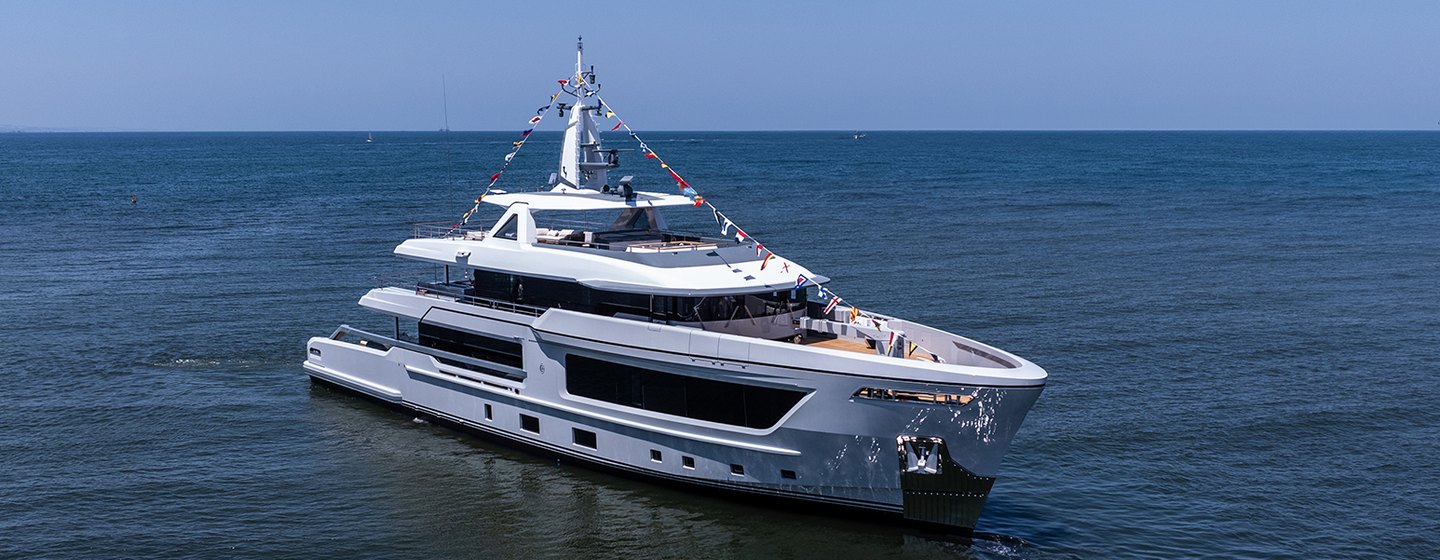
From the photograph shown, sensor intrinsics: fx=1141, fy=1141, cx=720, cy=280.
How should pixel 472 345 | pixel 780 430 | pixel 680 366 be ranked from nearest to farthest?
pixel 780 430, pixel 680 366, pixel 472 345

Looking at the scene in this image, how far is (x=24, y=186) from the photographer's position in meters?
97.1

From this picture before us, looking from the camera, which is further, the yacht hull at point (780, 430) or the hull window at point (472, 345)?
the hull window at point (472, 345)

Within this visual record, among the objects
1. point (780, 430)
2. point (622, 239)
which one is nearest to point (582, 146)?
point (622, 239)

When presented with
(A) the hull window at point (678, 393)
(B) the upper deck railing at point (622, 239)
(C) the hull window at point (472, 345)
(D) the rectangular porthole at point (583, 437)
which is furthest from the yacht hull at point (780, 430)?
(B) the upper deck railing at point (622, 239)

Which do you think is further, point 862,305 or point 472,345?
point 862,305

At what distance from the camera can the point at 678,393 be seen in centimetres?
2184

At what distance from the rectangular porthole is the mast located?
6078 mm

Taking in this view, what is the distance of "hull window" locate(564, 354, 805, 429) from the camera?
2092cm

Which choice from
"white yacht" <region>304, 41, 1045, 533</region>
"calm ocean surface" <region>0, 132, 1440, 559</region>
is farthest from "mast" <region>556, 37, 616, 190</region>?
"calm ocean surface" <region>0, 132, 1440, 559</region>

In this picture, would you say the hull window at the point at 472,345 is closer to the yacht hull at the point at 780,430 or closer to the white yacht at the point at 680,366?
the white yacht at the point at 680,366

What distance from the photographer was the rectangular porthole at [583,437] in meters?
23.6

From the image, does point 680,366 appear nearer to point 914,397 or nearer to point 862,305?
point 914,397

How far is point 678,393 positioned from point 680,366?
0.62 m

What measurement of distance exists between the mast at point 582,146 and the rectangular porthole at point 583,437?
608 cm
